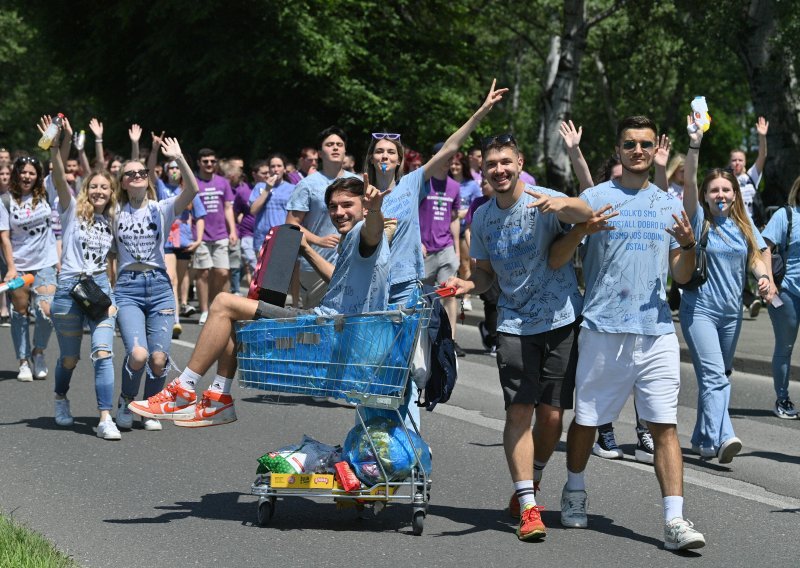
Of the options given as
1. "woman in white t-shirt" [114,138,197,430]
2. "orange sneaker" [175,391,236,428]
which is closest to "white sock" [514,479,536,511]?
"orange sneaker" [175,391,236,428]

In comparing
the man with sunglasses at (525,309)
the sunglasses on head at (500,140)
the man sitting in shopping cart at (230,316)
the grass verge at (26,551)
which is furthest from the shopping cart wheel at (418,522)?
the sunglasses on head at (500,140)

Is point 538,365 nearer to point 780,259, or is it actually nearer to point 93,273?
point 93,273

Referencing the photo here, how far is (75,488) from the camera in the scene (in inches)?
301

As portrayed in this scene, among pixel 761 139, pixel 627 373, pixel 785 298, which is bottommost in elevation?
pixel 627 373

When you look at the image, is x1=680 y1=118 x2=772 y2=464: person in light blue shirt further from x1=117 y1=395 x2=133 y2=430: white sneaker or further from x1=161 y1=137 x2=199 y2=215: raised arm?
x1=117 y1=395 x2=133 y2=430: white sneaker

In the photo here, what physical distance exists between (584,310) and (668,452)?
2.64ft

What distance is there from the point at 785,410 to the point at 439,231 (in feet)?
12.8

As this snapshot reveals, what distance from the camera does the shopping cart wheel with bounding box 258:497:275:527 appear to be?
21.9 ft

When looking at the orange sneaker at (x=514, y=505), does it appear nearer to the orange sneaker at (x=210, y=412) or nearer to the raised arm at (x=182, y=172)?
the orange sneaker at (x=210, y=412)

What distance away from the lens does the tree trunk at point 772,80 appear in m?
20.8

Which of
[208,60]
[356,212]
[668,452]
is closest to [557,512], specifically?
[668,452]

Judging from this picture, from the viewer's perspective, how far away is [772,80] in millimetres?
20797

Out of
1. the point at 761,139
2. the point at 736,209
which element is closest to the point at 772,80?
the point at 761,139

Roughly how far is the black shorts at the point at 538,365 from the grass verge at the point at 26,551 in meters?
2.26
